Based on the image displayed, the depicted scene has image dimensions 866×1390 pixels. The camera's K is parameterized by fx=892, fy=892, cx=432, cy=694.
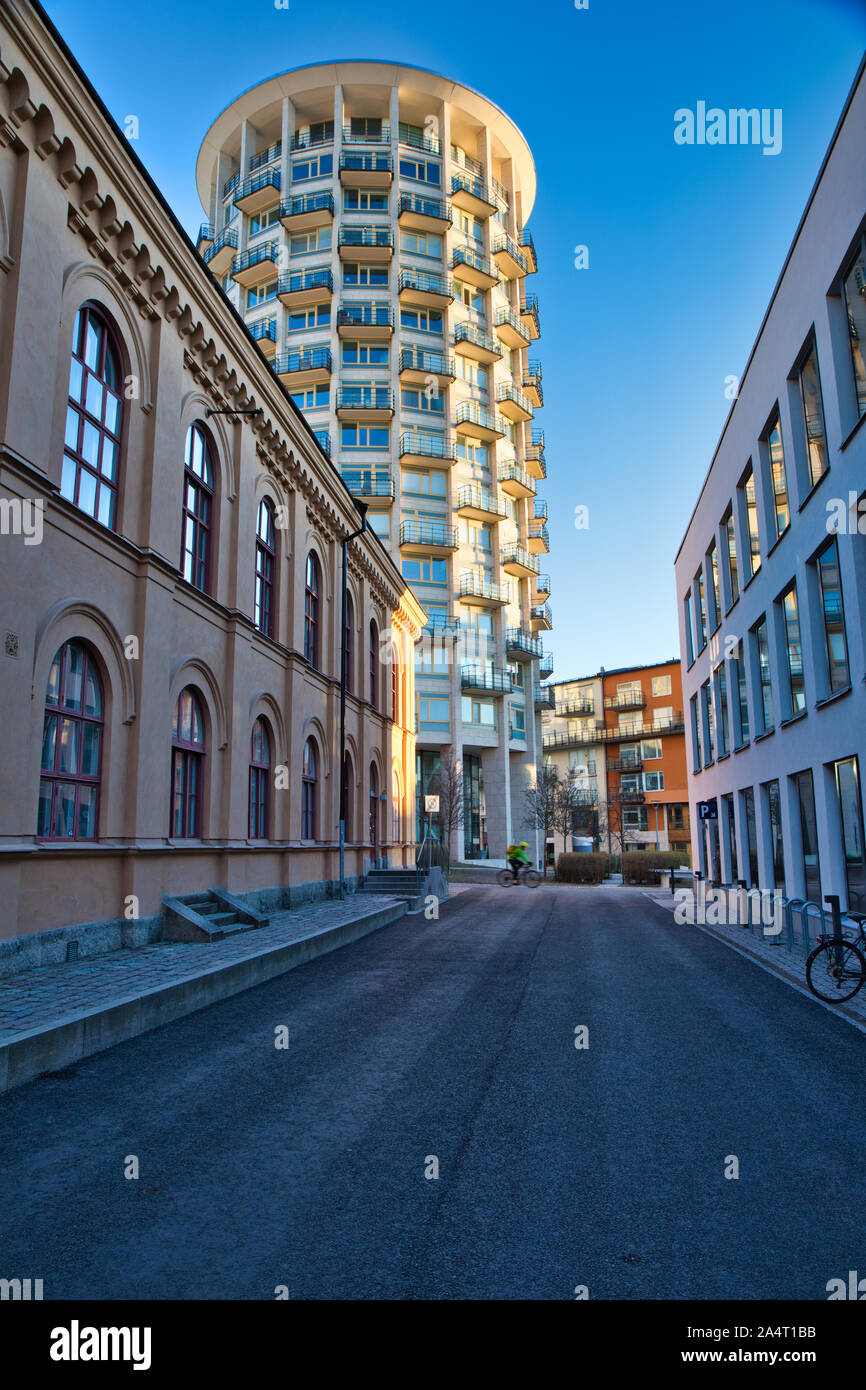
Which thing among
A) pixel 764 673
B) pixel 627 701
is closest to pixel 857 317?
pixel 764 673

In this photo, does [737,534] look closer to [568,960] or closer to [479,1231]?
[568,960]

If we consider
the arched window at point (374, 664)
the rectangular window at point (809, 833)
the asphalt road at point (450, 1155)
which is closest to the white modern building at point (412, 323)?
the arched window at point (374, 664)

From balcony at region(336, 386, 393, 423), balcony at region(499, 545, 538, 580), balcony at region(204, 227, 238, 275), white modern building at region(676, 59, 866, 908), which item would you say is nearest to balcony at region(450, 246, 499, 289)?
balcony at region(336, 386, 393, 423)

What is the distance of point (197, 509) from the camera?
15.4 meters

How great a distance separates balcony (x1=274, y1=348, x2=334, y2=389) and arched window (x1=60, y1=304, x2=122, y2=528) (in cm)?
3949

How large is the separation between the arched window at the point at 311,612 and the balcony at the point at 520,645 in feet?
106

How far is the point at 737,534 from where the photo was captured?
21938 millimetres

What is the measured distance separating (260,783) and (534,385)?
48934mm

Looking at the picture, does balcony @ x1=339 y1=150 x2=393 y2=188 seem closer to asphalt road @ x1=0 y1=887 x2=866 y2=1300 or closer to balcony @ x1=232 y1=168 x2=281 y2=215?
balcony @ x1=232 y1=168 x2=281 y2=215

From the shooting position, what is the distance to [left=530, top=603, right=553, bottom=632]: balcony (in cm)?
5857

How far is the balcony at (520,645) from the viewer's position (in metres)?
54.8

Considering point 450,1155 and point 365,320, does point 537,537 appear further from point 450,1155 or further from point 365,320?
point 450,1155

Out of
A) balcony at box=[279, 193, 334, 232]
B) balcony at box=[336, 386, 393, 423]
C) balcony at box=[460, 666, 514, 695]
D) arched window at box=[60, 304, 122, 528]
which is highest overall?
balcony at box=[279, 193, 334, 232]

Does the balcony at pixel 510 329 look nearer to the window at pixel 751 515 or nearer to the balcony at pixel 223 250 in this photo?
the balcony at pixel 223 250
